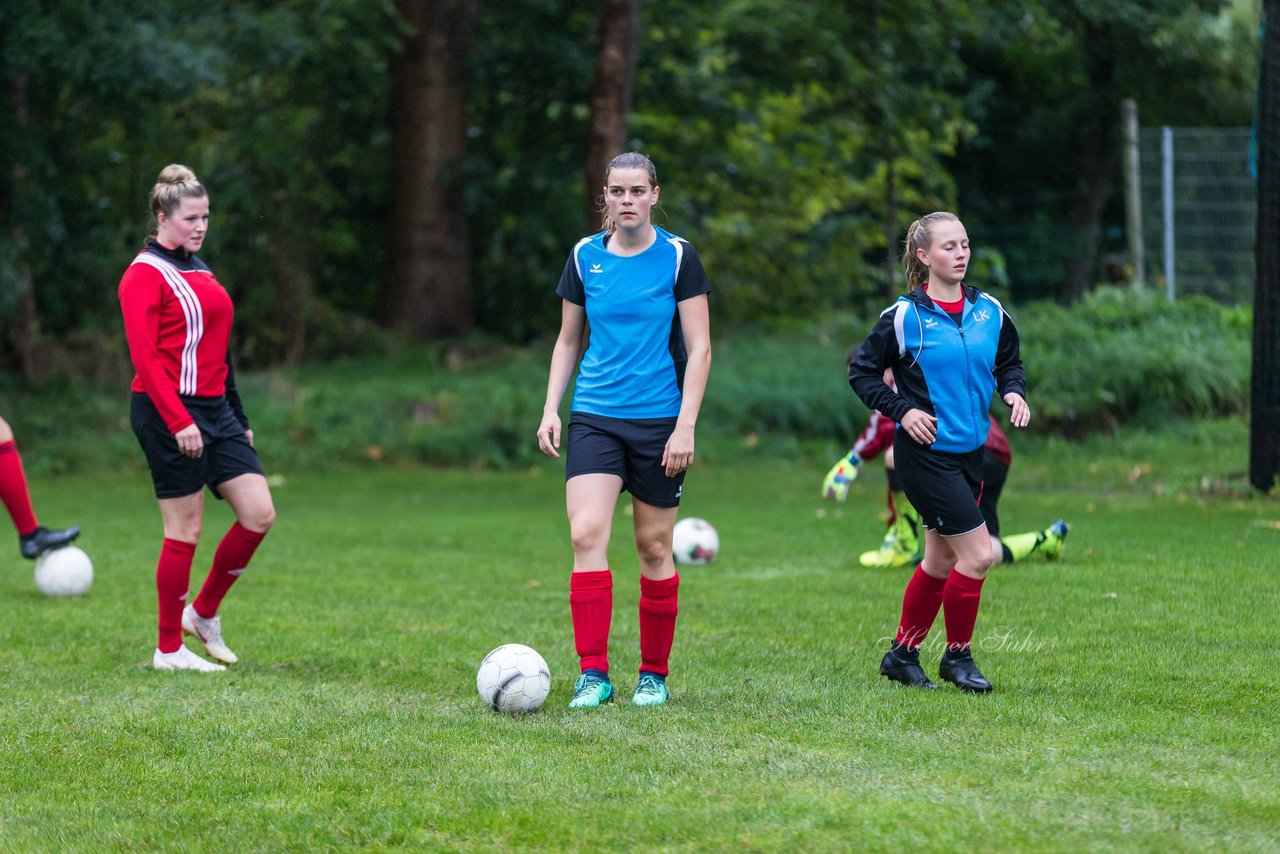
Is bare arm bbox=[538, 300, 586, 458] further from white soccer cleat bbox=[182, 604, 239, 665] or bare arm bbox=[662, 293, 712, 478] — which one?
white soccer cleat bbox=[182, 604, 239, 665]

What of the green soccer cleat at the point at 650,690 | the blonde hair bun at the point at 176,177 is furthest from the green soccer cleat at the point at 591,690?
the blonde hair bun at the point at 176,177

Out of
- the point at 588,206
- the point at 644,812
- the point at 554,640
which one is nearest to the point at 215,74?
the point at 588,206

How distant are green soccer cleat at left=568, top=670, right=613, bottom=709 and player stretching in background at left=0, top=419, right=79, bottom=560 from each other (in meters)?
4.48

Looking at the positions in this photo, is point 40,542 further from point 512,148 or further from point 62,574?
point 512,148

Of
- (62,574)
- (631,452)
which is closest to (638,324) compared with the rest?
(631,452)

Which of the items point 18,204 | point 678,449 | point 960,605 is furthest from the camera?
point 18,204

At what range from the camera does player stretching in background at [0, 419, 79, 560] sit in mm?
9023

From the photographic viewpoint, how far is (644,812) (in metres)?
4.25

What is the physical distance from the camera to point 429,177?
20.0 metres

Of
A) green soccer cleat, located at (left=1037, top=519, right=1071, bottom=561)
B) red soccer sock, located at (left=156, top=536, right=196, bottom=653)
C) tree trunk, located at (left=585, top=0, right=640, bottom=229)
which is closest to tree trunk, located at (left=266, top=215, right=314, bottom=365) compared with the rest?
tree trunk, located at (left=585, top=0, right=640, bottom=229)

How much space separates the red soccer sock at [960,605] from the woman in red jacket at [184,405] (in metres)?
2.94

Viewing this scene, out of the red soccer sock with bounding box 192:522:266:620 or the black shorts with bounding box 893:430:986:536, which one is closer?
the black shorts with bounding box 893:430:986:536

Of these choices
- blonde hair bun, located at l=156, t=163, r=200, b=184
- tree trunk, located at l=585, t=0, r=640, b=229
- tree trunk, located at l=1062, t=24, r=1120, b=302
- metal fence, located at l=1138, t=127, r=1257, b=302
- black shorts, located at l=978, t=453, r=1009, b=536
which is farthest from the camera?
tree trunk, located at l=1062, t=24, r=1120, b=302

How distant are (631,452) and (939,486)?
1.13 meters
